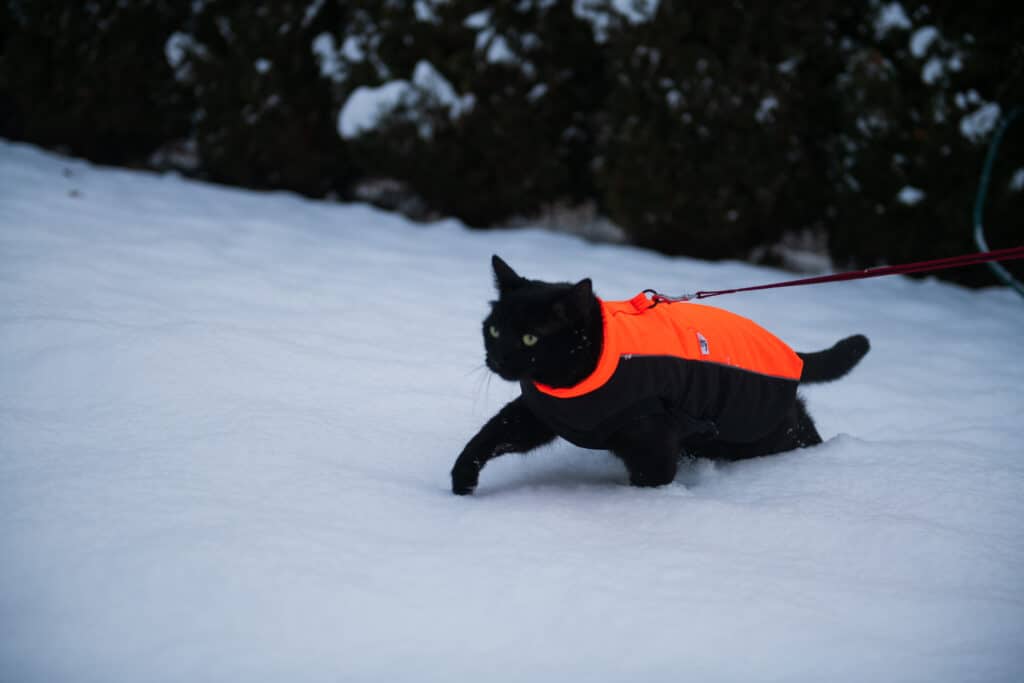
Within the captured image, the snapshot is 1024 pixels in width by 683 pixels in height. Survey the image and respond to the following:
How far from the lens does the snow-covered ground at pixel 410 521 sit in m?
1.21

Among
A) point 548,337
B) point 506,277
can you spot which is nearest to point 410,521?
point 548,337

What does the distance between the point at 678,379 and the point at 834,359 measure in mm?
727

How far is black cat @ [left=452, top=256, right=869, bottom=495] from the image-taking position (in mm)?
1647

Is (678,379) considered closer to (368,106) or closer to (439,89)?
(439,89)

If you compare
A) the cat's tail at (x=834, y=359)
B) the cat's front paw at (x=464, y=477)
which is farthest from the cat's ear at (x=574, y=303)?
the cat's tail at (x=834, y=359)

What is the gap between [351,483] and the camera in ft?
5.61

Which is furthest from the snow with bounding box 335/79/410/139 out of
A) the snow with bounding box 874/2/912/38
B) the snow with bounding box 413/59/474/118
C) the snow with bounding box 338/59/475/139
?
the snow with bounding box 874/2/912/38

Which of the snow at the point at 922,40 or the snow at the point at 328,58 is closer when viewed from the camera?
the snow at the point at 922,40

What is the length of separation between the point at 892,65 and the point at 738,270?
144 centimetres

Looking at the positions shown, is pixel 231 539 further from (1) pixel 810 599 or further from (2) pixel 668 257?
(2) pixel 668 257

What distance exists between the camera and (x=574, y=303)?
164cm

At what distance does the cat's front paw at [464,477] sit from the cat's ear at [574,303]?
433 millimetres

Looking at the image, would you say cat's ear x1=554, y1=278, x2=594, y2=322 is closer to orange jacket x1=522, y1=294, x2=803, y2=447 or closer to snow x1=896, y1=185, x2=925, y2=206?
orange jacket x1=522, y1=294, x2=803, y2=447

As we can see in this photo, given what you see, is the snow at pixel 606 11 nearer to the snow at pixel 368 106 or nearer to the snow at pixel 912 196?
the snow at pixel 368 106
